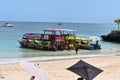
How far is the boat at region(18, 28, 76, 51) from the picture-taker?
1449 inches

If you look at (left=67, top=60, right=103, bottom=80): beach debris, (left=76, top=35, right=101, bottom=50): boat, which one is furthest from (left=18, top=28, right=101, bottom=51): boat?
(left=67, top=60, right=103, bottom=80): beach debris

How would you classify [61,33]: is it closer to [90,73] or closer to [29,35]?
[29,35]

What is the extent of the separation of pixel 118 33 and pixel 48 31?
24.9m

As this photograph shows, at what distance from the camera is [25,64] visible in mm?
6934

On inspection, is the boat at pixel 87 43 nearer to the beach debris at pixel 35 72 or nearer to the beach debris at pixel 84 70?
the beach debris at pixel 84 70

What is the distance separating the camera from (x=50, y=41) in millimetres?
37000

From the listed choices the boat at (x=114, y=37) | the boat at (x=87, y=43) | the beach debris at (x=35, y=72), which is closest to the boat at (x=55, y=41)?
the boat at (x=87, y=43)

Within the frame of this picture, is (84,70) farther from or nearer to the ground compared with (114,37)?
farther from the ground

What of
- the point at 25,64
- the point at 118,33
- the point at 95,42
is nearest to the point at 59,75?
the point at 25,64

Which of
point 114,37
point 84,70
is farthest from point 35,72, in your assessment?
point 114,37

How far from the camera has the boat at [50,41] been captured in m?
36.8

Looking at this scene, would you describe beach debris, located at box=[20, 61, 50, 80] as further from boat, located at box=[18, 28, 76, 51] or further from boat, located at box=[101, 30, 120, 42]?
boat, located at box=[101, 30, 120, 42]

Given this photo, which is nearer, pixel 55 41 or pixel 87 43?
pixel 55 41

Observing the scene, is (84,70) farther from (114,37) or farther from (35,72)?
(114,37)
